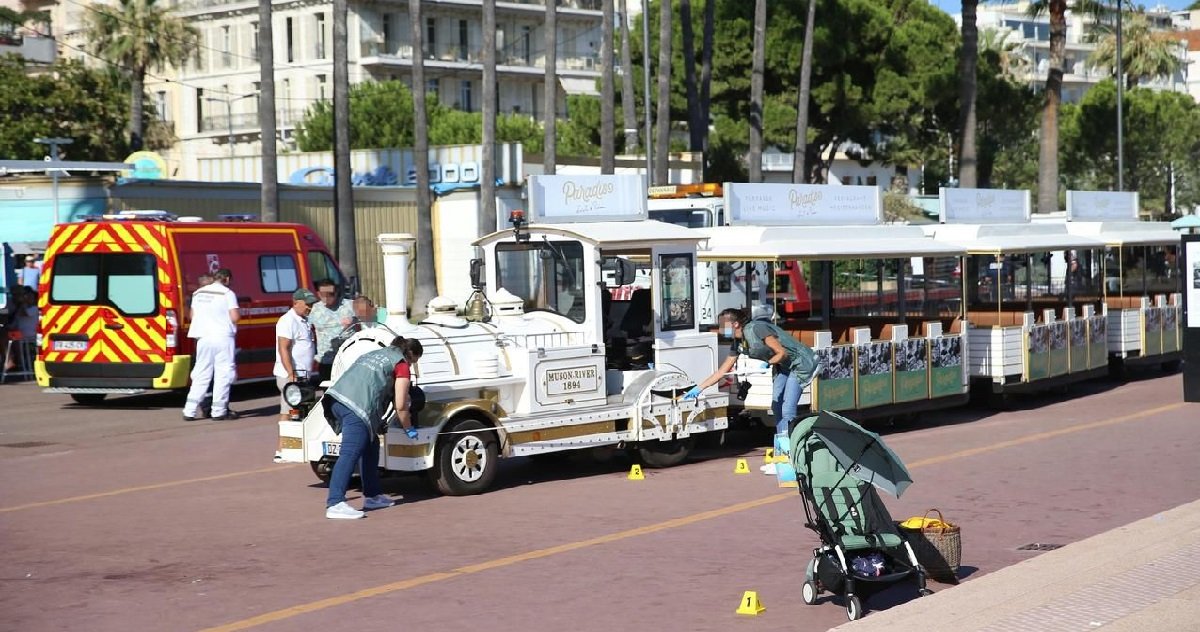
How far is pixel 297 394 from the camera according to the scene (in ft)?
42.0

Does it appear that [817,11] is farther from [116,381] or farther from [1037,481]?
[1037,481]

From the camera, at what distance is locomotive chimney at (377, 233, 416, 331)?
12.8 m

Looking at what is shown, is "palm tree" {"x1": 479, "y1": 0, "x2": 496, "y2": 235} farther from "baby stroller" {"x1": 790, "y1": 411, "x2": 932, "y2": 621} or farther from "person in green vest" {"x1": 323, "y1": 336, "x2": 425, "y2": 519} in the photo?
"baby stroller" {"x1": 790, "y1": 411, "x2": 932, "y2": 621}

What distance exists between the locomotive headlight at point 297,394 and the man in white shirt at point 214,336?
237 inches

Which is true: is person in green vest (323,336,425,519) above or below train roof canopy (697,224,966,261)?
below

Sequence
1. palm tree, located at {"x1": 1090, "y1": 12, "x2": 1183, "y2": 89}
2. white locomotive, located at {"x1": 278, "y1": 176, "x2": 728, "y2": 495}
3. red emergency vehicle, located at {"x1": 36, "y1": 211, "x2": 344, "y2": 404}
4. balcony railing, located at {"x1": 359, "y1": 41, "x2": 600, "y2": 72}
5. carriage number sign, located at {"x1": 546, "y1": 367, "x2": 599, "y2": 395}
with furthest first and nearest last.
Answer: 1. palm tree, located at {"x1": 1090, "y1": 12, "x2": 1183, "y2": 89}
2. balcony railing, located at {"x1": 359, "y1": 41, "x2": 600, "y2": 72}
3. red emergency vehicle, located at {"x1": 36, "y1": 211, "x2": 344, "y2": 404}
4. carriage number sign, located at {"x1": 546, "y1": 367, "x2": 599, "y2": 395}
5. white locomotive, located at {"x1": 278, "y1": 176, "x2": 728, "y2": 495}

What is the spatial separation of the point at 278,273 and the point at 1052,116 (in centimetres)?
2621

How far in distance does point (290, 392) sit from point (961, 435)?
7.83 m

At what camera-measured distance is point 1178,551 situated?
964 cm

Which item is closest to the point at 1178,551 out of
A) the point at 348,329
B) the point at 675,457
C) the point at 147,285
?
the point at 675,457

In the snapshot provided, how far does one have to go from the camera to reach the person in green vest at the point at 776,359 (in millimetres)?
14141

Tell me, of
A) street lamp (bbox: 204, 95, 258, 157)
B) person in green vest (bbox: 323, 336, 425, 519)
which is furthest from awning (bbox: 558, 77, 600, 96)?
person in green vest (bbox: 323, 336, 425, 519)

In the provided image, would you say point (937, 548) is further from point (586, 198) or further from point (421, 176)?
point (421, 176)

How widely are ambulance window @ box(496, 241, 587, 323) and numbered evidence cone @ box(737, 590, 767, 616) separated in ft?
18.7
